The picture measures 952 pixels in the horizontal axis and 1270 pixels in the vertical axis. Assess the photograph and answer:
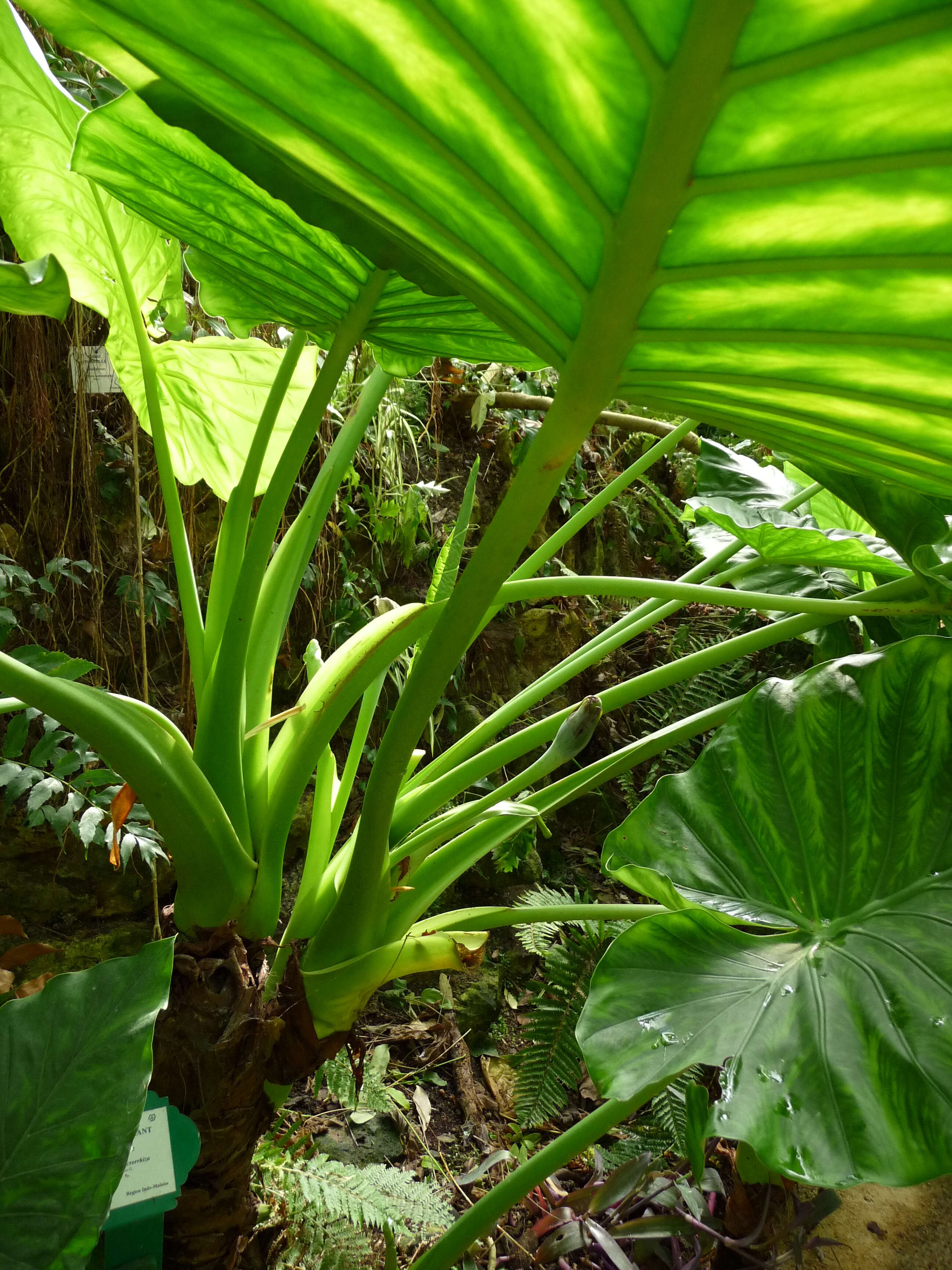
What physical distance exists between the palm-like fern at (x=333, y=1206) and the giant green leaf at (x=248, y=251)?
1.20 m

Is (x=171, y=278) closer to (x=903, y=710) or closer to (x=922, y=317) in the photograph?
(x=922, y=317)

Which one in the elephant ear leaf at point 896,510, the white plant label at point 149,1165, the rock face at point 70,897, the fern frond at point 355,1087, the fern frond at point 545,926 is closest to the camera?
the white plant label at point 149,1165

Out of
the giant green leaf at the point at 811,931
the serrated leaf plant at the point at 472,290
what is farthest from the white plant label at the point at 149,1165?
the giant green leaf at the point at 811,931

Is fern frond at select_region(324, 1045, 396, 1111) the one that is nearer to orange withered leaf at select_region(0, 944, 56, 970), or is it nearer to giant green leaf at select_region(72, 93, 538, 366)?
orange withered leaf at select_region(0, 944, 56, 970)

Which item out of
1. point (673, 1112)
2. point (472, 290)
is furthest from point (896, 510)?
point (673, 1112)

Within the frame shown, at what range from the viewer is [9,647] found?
1481 millimetres

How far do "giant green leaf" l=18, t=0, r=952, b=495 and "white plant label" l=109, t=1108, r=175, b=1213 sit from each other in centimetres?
73

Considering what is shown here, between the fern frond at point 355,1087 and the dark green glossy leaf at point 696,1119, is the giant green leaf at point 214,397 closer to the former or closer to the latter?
the dark green glossy leaf at point 696,1119

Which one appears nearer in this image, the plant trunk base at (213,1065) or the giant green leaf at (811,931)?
the giant green leaf at (811,931)

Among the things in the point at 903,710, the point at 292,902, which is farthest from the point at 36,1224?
the point at 292,902

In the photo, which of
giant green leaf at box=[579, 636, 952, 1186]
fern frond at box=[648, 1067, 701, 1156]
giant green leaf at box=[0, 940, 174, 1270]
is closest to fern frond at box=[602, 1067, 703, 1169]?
fern frond at box=[648, 1067, 701, 1156]

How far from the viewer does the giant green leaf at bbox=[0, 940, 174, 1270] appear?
51 cm

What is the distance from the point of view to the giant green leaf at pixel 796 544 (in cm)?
79

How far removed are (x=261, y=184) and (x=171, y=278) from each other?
535 millimetres
